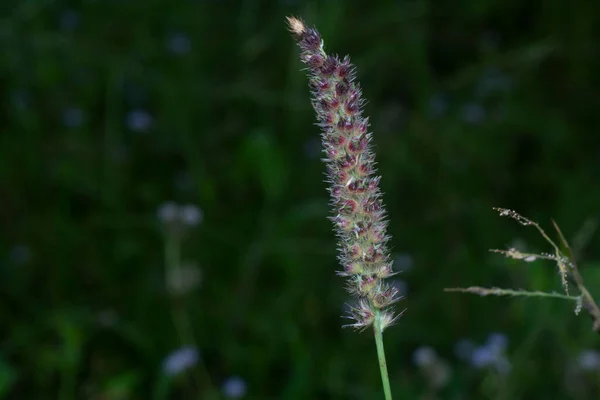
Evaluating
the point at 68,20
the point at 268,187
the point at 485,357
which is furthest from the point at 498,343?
the point at 68,20

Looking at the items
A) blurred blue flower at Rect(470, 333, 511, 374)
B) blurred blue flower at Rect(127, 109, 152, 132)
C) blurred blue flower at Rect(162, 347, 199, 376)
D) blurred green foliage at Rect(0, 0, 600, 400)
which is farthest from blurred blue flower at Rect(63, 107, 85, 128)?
blurred blue flower at Rect(470, 333, 511, 374)

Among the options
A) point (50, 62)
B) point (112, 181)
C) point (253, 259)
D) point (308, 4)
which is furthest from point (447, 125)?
point (50, 62)

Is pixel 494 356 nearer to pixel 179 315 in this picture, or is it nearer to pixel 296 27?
pixel 179 315

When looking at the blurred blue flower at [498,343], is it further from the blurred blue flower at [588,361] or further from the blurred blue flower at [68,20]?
the blurred blue flower at [68,20]

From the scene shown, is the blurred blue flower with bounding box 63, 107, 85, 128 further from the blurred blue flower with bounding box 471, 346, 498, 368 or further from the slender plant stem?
the blurred blue flower with bounding box 471, 346, 498, 368

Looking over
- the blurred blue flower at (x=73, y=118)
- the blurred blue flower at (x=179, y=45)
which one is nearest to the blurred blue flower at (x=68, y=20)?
the blurred blue flower at (x=179, y=45)
